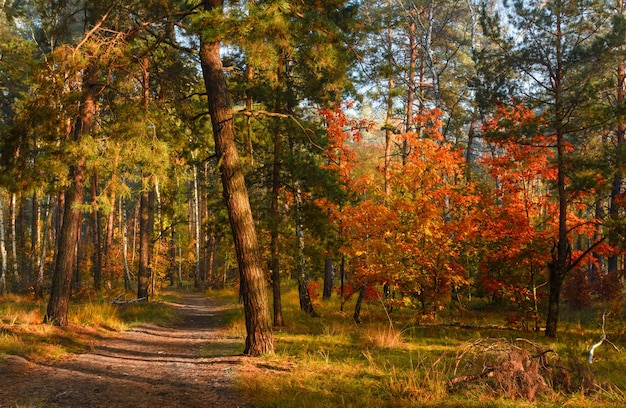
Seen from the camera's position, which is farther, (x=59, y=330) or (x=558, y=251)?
(x=558, y=251)

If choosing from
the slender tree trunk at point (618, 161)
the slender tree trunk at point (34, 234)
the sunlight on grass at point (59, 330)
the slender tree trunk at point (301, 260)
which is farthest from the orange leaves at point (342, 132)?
the slender tree trunk at point (34, 234)

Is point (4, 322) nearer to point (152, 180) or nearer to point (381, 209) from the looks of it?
point (152, 180)

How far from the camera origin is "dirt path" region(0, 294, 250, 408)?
16.4 feet

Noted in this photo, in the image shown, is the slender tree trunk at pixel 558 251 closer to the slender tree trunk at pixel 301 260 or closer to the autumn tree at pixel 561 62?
the autumn tree at pixel 561 62

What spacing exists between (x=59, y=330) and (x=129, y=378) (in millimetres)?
4174

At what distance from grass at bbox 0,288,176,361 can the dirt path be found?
401mm

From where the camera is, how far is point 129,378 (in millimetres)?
6129

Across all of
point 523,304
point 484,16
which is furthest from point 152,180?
point 523,304

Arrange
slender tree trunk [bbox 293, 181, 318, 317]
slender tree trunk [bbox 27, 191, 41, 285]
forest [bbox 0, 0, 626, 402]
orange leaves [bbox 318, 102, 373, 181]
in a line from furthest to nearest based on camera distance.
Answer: slender tree trunk [bbox 27, 191, 41, 285]
orange leaves [bbox 318, 102, 373, 181]
slender tree trunk [bbox 293, 181, 318, 317]
forest [bbox 0, 0, 626, 402]

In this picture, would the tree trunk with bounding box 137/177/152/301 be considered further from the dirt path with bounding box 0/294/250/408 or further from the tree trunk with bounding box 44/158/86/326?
the dirt path with bounding box 0/294/250/408

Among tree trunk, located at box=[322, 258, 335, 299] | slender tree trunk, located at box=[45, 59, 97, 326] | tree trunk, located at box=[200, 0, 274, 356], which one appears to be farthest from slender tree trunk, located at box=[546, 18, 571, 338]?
slender tree trunk, located at box=[45, 59, 97, 326]

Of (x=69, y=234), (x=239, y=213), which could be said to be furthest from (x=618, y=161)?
(x=69, y=234)

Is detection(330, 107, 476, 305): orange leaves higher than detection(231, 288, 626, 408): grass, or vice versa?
detection(330, 107, 476, 305): orange leaves

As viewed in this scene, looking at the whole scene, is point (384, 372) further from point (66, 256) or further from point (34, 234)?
point (34, 234)
